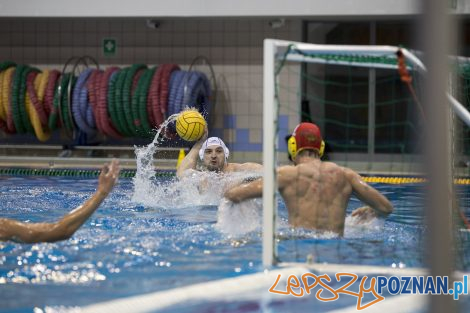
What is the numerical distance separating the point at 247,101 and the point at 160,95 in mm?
1784

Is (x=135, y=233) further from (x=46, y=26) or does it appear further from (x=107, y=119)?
(x=46, y=26)

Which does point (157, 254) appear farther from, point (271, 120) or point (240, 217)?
point (271, 120)

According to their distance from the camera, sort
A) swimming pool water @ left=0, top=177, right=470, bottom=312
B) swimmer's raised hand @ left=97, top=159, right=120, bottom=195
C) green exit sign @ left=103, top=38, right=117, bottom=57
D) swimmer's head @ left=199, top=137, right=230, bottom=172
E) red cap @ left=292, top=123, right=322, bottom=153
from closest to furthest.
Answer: swimming pool water @ left=0, top=177, right=470, bottom=312, swimmer's raised hand @ left=97, top=159, right=120, bottom=195, red cap @ left=292, top=123, right=322, bottom=153, swimmer's head @ left=199, top=137, right=230, bottom=172, green exit sign @ left=103, top=38, right=117, bottom=57

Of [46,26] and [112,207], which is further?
[46,26]

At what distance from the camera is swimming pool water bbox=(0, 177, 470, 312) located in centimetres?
330

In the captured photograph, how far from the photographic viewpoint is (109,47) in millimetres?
11781

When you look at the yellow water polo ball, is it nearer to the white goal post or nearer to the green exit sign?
the white goal post

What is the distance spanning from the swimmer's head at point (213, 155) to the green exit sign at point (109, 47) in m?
6.00

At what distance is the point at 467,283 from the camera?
325 centimetres

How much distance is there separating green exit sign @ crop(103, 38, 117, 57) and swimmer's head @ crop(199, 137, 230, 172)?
6.00m

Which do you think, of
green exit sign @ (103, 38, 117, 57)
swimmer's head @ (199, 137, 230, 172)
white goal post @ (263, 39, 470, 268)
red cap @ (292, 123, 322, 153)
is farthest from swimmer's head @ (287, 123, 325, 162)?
green exit sign @ (103, 38, 117, 57)

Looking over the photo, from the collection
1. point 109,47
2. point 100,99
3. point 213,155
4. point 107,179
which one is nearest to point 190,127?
point 213,155

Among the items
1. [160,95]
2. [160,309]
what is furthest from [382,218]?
[160,95]

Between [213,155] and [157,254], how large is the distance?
2.28m
